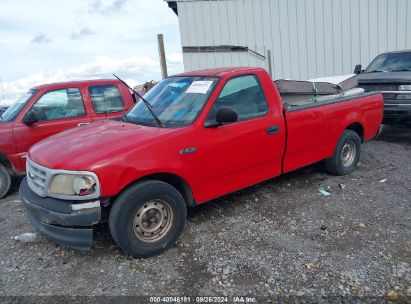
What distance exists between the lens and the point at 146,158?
364 cm

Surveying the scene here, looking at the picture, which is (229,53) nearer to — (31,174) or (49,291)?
(31,174)

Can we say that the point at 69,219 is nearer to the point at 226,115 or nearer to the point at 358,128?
the point at 226,115

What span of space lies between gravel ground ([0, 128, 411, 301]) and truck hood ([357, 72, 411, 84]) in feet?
11.2

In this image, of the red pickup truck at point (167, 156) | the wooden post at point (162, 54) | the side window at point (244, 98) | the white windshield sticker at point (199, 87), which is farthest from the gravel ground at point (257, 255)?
the wooden post at point (162, 54)

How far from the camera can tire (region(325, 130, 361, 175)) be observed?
5793mm

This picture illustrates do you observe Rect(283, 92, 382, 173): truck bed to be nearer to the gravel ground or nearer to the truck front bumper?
the gravel ground

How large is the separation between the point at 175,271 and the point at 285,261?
104 centimetres

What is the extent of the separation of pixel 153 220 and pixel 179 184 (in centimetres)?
52

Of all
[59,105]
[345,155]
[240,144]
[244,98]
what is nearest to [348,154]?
[345,155]

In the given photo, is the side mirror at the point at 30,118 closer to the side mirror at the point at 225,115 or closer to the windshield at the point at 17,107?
the windshield at the point at 17,107

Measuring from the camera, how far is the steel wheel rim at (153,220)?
3680 millimetres

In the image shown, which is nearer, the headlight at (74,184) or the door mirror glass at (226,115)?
the headlight at (74,184)

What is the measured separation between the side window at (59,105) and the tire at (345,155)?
4169 millimetres

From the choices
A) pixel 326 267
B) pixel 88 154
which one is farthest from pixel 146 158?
pixel 326 267
